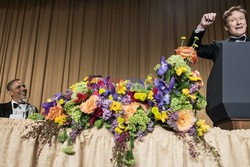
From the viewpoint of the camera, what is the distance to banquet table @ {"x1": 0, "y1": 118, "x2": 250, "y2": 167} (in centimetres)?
100

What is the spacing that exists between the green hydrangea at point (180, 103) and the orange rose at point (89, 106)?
28 centimetres

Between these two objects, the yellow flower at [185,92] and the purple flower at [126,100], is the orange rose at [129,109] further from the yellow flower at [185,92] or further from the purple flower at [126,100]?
the yellow flower at [185,92]

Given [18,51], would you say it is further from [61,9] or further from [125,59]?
[125,59]

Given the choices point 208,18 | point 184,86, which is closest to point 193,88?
point 184,86

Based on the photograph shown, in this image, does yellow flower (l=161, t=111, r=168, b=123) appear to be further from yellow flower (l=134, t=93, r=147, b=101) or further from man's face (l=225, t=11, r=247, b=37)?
man's face (l=225, t=11, r=247, b=37)

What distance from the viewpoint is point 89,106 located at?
1.04 metres

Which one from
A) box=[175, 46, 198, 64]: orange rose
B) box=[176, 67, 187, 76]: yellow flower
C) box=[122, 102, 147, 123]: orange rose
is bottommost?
box=[122, 102, 147, 123]: orange rose

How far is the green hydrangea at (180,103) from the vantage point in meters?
1.04

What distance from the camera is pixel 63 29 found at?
516cm

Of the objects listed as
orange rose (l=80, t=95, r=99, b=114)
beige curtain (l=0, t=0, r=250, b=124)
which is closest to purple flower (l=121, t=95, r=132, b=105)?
orange rose (l=80, t=95, r=99, b=114)

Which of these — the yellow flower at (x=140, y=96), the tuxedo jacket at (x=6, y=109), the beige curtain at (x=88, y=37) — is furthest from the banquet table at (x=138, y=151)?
the beige curtain at (x=88, y=37)

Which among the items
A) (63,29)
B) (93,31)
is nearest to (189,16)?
(93,31)

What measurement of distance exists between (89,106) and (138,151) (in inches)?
9.3

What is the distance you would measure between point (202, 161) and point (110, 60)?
13.3 ft
